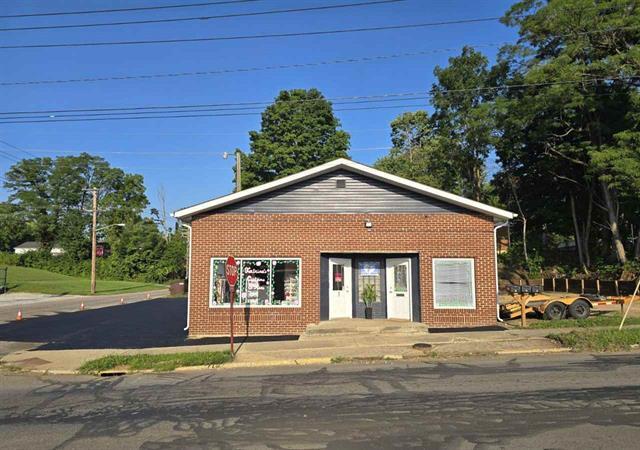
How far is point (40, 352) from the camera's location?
1348cm

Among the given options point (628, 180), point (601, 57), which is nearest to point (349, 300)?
point (628, 180)

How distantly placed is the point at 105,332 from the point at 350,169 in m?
10.2

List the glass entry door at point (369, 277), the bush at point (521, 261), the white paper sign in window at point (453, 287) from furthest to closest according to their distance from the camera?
the bush at point (521, 261), the glass entry door at point (369, 277), the white paper sign in window at point (453, 287)

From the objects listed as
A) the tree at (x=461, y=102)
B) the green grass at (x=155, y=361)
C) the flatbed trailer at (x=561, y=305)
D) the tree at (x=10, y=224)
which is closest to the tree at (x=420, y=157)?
the tree at (x=461, y=102)

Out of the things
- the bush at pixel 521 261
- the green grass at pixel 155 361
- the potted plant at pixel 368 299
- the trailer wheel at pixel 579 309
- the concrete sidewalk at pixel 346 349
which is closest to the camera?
the green grass at pixel 155 361

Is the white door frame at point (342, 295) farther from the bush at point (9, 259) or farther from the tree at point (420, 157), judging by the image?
the bush at point (9, 259)

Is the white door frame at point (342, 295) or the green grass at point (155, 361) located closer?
the green grass at point (155, 361)

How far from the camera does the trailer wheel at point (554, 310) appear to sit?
16.5m

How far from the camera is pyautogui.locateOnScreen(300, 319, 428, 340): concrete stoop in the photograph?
14.4 m

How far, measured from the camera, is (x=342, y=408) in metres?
7.15

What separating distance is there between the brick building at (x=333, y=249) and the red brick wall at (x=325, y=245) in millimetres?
32

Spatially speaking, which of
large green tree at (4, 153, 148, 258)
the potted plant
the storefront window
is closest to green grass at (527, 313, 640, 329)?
the potted plant

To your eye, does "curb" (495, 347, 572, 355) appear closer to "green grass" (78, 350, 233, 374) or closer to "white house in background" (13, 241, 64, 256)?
"green grass" (78, 350, 233, 374)

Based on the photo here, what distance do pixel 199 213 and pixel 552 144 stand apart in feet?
87.6
